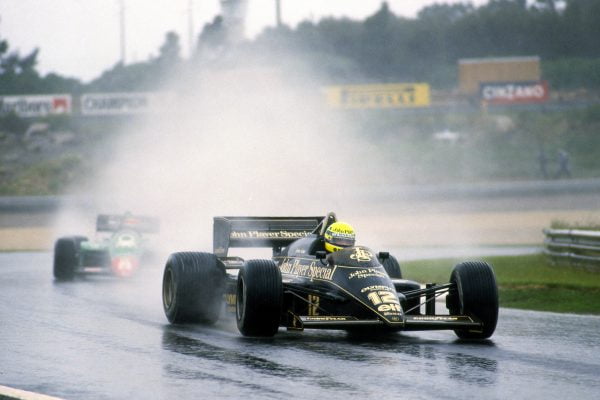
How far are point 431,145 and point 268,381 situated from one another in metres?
58.8

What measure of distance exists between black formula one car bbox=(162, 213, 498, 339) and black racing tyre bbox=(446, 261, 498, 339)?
11mm

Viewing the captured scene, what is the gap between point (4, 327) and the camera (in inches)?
543

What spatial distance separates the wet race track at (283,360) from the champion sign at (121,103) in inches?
2126

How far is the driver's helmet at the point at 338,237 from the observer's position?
13.2m

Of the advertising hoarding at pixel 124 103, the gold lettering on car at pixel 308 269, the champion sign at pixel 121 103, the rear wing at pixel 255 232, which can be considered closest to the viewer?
the gold lettering on car at pixel 308 269

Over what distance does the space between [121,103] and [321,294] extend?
59.6 metres

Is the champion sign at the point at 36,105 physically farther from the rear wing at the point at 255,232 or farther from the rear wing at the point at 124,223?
the rear wing at the point at 255,232

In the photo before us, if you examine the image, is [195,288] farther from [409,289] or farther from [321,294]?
[409,289]

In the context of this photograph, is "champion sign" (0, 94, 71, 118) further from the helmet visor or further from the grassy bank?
the helmet visor

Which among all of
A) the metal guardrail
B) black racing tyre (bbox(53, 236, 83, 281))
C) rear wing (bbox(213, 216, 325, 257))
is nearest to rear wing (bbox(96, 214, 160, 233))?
black racing tyre (bbox(53, 236, 83, 281))

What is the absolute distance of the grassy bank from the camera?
17703 millimetres

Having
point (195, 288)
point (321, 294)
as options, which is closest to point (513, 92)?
point (195, 288)

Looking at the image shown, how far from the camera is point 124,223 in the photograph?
24.6 meters

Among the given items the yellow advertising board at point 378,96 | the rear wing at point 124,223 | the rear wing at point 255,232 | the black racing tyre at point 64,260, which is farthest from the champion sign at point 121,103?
the rear wing at point 255,232
